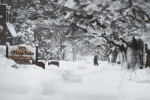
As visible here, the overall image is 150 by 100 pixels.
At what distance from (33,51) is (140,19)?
9.13 meters

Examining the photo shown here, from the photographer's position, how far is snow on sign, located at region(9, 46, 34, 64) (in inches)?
685

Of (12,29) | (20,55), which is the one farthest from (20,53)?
(12,29)

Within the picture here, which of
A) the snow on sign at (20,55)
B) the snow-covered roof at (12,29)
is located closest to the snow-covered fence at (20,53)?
the snow on sign at (20,55)

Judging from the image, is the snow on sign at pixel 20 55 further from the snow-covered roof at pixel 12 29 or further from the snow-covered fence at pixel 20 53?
the snow-covered roof at pixel 12 29

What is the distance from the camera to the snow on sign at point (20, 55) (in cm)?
1741

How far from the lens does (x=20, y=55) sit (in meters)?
17.4

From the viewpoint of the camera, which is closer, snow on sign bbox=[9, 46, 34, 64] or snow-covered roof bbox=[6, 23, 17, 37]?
snow on sign bbox=[9, 46, 34, 64]

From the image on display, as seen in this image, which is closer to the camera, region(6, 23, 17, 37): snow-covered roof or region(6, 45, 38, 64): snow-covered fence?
region(6, 45, 38, 64): snow-covered fence

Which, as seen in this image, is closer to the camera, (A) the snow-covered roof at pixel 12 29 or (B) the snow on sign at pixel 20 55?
(B) the snow on sign at pixel 20 55

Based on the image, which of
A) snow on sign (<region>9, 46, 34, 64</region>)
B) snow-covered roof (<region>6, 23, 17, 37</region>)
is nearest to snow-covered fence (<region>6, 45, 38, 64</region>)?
snow on sign (<region>9, 46, 34, 64</region>)

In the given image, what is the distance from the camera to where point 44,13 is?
1587cm

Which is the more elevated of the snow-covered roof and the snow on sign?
the snow-covered roof

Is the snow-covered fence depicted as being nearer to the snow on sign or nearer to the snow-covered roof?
the snow on sign

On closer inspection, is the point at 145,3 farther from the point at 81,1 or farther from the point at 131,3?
the point at 81,1
